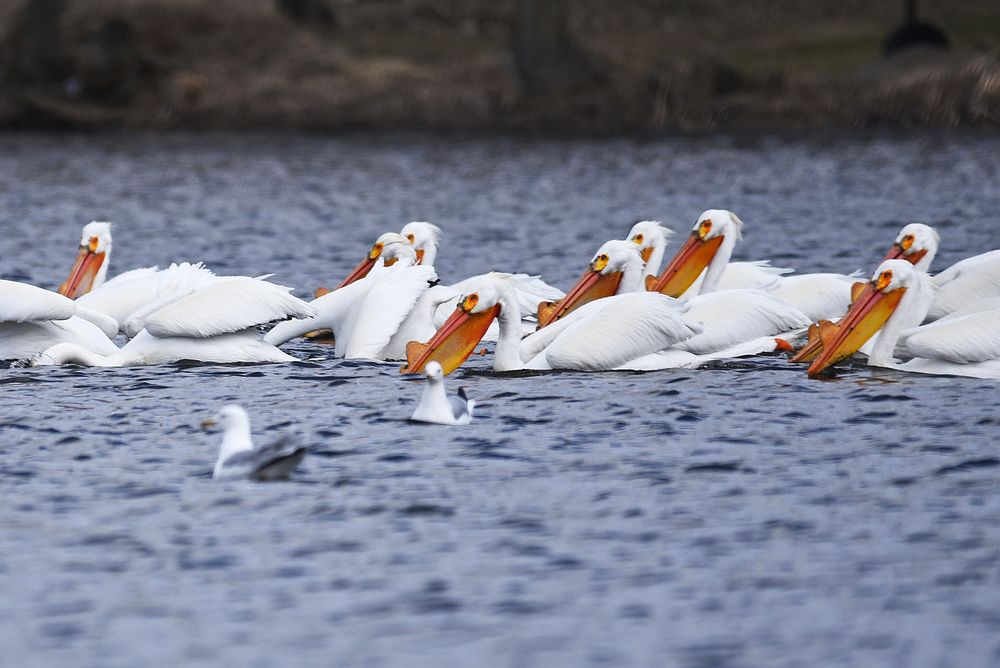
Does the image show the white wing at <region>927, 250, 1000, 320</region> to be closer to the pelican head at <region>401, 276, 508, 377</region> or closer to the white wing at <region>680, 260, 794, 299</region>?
the white wing at <region>680, 260, 794, 299</region>

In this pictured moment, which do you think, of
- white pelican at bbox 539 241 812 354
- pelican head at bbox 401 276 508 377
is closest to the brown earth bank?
white pelican at bbox 539 241 812 354

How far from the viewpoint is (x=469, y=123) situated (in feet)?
87.6

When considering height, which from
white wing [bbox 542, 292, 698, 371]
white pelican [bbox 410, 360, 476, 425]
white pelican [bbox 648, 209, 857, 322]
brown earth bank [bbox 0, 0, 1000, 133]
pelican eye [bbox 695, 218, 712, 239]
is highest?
brown earth bank [bbox 0, 0, 1000, 133]

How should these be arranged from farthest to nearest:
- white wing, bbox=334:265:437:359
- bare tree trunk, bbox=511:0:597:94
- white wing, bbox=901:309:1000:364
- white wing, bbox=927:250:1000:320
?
bare tree trunk, bbox=511:0:597:94 → white wing, bbox=927:250:1000:320 → white wing, bbox=334:265:437:359 → white wing, bbox=901:309:1000:364

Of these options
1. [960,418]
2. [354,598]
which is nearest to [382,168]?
[960,418]

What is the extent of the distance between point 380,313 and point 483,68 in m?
19.2

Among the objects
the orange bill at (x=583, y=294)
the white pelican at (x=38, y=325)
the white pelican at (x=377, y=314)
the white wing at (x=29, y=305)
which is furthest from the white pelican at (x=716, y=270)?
the white wing at (x=29, y=305)

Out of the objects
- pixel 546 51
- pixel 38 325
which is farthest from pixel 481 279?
pixel 546 51

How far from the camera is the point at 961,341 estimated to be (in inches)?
342

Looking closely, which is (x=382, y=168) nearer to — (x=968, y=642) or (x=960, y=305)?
(x=960, y=305)

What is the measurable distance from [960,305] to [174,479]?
493cm

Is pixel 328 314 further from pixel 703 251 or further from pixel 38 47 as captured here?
pixel 38 47

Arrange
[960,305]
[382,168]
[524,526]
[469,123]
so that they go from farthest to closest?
[469,123]
[382,168]
[960,305]
[524,526]

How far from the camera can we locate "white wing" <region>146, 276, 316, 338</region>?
933 centimetres
